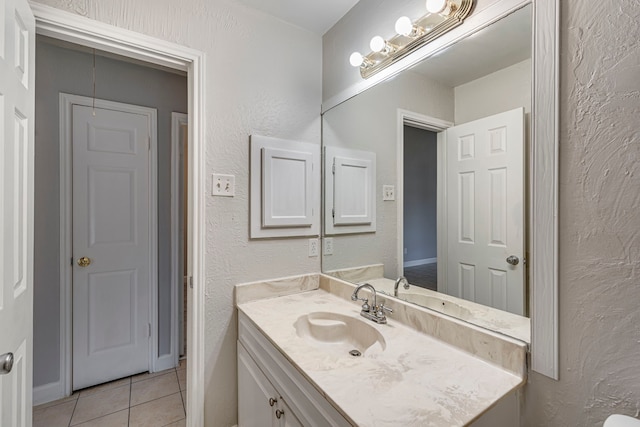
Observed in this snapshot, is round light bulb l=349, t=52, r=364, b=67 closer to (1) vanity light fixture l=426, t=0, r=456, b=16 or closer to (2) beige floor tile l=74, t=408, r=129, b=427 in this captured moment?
(1) vanity light fixture l=426, t=0, r=456, b=16

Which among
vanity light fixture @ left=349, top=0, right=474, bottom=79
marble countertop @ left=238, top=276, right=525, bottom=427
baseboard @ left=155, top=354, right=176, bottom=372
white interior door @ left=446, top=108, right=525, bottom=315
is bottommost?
baseboard @ left=155, top=354, right=176, bottom=372

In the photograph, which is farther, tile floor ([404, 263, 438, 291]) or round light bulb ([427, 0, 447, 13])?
tile floor ([404, 263, 438, 291])

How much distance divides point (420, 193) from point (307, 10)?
3.94ft

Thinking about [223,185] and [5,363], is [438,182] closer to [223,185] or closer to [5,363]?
[223,185]

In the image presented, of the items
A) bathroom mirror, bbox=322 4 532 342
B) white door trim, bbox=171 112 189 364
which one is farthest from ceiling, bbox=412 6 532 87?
white door trim, bbox=171 112 189 364

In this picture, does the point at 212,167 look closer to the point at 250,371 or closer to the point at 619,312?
the point at 250,371

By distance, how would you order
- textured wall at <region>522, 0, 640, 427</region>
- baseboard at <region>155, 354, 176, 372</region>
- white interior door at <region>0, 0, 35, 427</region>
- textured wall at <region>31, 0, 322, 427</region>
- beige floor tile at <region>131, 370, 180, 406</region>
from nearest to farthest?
textured wall at <region>522, 0, 640, 427</region>, white interior door at <region>0, 0, 35, 427</region>, textured wall at <region>31, 0, 322, 427</region>, beige floor tile at <region>131, 370, 180, 406</region>, baseboard at <region>155, 354, 176, 372</region>

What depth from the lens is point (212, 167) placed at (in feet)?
4.86

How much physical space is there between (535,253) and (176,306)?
234cm

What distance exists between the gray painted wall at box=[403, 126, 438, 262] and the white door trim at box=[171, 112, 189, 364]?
175 centimetres

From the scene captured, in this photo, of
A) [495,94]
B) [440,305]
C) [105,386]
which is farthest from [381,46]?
[105,386]

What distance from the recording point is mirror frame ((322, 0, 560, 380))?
809mm

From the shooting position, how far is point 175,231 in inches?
89.0

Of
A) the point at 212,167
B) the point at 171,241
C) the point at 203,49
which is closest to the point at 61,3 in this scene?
the point at 203,49
